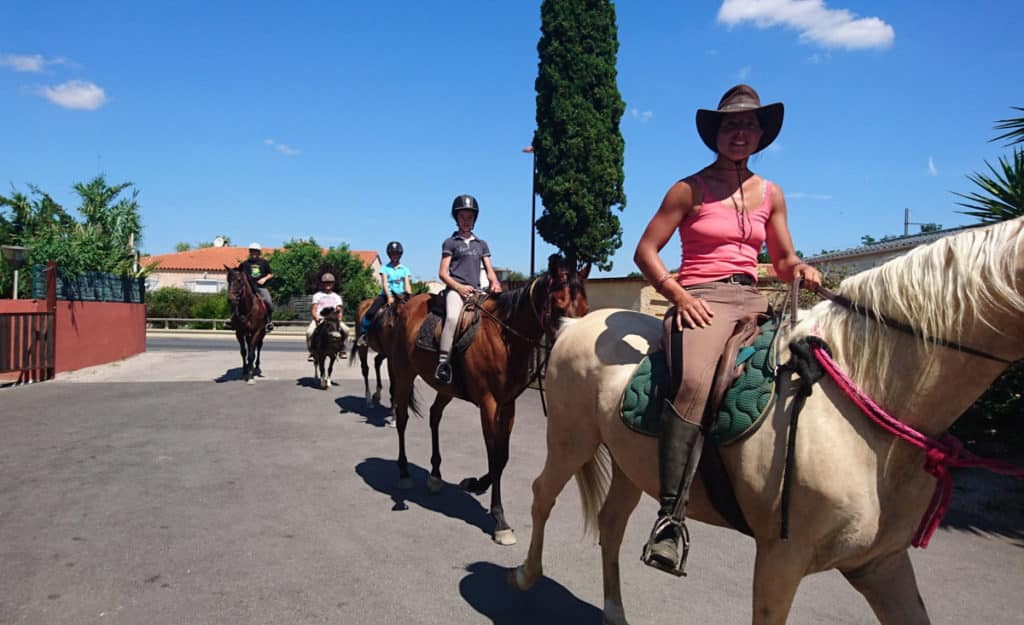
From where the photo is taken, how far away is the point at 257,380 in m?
13.3

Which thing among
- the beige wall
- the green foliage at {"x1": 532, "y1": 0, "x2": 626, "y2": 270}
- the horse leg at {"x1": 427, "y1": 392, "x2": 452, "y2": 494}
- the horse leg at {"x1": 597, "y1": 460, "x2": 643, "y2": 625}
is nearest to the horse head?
the horse leg at {"x1": 427, "y1": 392, "x2": 452, "y2": 494}

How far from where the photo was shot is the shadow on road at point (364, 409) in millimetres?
9633

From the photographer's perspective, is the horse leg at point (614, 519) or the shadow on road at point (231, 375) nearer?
the horse leg at point (614, 519)

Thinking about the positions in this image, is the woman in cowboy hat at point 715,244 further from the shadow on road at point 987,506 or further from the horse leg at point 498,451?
the shadow on road at point 987,506

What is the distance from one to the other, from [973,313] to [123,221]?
62.1 feet

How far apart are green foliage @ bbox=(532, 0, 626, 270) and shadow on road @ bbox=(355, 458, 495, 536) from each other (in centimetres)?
1906

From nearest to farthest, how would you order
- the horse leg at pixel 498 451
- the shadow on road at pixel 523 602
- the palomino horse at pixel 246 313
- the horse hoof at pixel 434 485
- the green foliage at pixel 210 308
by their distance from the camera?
the shadow on road at pixel 523 602, the horse leg at pixel 498 451, the horse hoof at pixel 434 485, the palomino horse at pixel 246 313, the green foliage at pixel 210 308

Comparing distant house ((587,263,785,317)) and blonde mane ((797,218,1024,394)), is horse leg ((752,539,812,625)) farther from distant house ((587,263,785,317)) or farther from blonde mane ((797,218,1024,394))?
distant house ((587,263,785,317))

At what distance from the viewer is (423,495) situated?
602 centimetres

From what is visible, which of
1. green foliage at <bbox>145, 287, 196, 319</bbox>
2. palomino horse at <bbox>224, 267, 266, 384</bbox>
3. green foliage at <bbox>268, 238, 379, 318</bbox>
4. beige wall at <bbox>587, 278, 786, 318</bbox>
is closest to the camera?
beige wall at <bbox>587, 278, 786, 318</bbox>

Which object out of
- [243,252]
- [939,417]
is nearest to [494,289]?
[939,417]

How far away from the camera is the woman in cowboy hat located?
8.33 ft

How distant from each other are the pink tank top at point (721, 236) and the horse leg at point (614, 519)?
139 cm

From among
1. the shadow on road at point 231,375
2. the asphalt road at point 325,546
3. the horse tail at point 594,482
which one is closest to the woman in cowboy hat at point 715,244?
the horse tail at point 594,482
